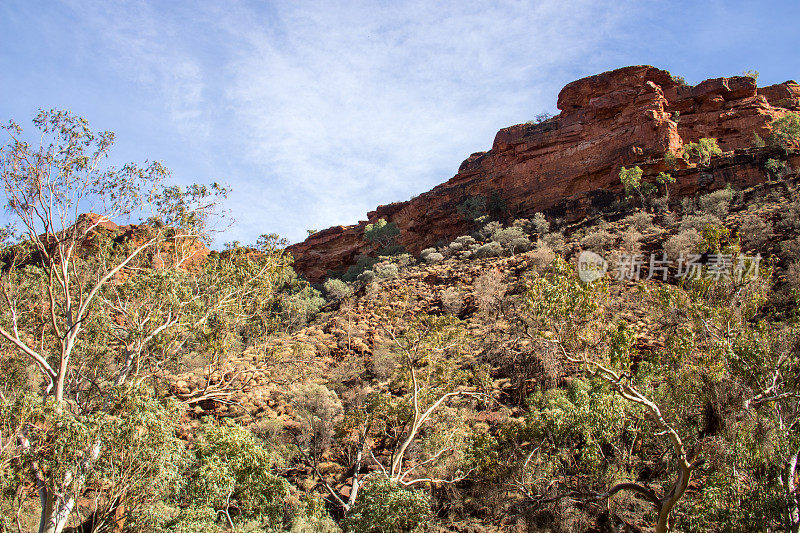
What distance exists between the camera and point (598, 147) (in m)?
35.1

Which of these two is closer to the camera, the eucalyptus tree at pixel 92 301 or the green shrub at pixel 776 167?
the eucalyptus tree at pixel 92 301

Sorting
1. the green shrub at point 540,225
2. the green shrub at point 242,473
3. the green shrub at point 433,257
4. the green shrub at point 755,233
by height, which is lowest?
the green shrub at point 242,473

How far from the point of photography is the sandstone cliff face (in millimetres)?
32312

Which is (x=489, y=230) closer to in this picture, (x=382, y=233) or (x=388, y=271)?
(x=388, y=271)

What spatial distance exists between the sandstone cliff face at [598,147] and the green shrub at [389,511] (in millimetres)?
26965

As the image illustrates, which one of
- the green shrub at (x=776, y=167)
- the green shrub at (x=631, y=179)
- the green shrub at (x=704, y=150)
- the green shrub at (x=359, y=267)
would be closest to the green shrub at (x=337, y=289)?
the green shrub at (x=359, y=267)

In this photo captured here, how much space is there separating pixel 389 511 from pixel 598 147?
109ft

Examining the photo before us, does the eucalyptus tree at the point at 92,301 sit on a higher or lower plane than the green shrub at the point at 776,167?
lower

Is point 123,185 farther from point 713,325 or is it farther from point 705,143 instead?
point 705,143

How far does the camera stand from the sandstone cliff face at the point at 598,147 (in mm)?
32312

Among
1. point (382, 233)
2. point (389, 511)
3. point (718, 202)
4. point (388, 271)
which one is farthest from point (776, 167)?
point (389, 511)

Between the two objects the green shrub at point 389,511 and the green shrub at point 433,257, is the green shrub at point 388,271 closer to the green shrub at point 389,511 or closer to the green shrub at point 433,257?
the green shrub at point 433,257

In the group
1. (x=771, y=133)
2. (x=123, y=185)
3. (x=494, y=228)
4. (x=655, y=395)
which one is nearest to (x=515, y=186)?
(x=494, y=228)

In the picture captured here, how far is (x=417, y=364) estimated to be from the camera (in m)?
15.3
